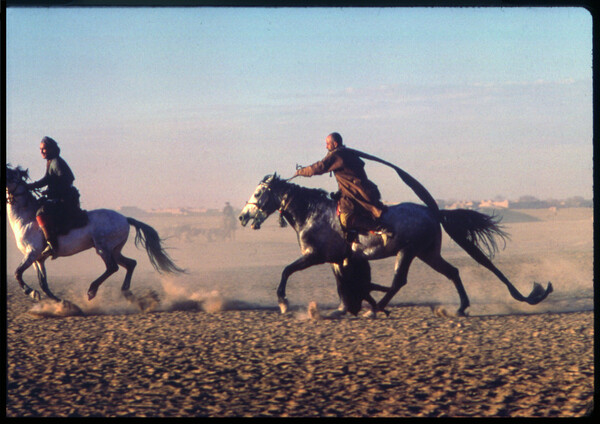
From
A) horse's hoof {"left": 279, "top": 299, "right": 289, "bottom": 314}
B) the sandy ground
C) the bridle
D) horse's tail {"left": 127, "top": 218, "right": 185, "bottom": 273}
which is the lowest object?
the sandy ground

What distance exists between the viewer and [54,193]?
384 inches

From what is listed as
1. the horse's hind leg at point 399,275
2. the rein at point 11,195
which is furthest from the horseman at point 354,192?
the rein at point 11,195

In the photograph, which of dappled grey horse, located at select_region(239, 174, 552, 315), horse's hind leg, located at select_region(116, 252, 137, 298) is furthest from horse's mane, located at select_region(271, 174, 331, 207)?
horse's hind leg, located at select_region(116, 252, 137, 298)

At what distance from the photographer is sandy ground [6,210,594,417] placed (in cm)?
582

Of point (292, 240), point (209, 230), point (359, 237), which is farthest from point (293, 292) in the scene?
point (292, 240)

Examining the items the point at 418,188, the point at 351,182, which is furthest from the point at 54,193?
the point at 418,188

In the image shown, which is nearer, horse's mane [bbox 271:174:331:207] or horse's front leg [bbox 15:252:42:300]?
horse's mane [bbox 271:174:331:207]

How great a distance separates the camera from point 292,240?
24703 mm

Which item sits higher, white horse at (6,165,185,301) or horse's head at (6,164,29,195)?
horse's head at (6,164,29,195)

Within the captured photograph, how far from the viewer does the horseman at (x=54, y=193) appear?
971 cm

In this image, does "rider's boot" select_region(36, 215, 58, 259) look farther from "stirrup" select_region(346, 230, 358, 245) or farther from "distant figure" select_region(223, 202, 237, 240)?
"distant figure" select_region(223, 202, 237, 240)

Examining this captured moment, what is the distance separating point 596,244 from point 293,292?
4.90m

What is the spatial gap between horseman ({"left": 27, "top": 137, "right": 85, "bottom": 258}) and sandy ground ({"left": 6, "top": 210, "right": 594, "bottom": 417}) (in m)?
0.67

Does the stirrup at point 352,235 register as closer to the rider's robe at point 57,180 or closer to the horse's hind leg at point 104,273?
the horse's hind leg at point 104,273
